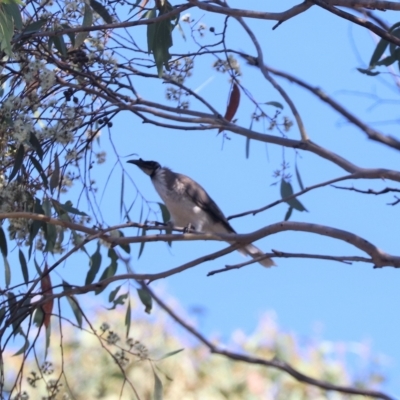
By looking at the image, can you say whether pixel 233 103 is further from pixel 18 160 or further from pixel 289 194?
pixel 18 160

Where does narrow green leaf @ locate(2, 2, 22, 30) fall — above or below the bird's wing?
below

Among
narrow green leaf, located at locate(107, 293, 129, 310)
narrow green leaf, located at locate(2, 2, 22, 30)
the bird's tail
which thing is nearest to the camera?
narrow green leaf, located at locate(2, 2, 22, 30)

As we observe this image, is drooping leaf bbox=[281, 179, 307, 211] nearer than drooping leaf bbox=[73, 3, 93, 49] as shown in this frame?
No

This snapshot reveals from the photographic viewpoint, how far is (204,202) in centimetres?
523

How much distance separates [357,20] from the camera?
298cm

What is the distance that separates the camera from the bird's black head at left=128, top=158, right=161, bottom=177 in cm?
538

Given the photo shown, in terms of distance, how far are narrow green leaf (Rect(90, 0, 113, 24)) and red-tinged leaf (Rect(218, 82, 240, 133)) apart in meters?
0.61

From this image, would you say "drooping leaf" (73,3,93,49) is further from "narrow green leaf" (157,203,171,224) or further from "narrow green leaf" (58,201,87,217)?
"narrow green leaf" (157,203,171,224)

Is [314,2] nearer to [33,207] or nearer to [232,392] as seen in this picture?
[33,207]

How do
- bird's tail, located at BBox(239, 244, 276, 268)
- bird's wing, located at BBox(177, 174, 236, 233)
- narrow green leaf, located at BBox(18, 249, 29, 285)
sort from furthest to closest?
bird's wing, located at BBox(177, 174, 236, 233), bird's tail, located at BBox(239, 244, 276, 268), narrow green leaf, located at BBox(18, 249, 29, 285)

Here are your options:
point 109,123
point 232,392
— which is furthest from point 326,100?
point 232,392

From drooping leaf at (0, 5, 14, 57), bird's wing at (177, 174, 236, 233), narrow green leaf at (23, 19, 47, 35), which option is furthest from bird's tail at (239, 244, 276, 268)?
drooping leaf at (0, 5, 14, 57)

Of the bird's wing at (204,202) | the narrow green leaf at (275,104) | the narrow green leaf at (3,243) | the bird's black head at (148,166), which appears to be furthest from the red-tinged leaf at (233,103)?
the bird's black head at (148,166)

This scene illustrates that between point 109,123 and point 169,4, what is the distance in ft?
1.69
